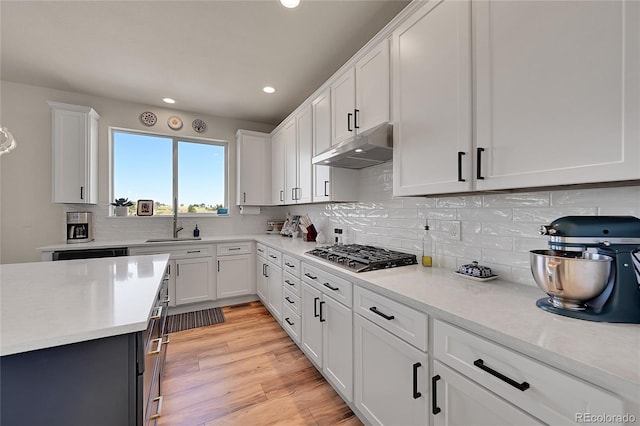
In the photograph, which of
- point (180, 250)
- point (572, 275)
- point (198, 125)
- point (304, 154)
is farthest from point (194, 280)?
point (572, 275)

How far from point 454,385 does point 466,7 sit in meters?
1.68

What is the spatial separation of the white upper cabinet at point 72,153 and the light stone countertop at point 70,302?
5.43 feet

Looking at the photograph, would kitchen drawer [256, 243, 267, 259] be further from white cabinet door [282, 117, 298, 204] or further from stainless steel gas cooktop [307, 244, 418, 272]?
stainless steel gas cooktop [307, 244, 418, 272]

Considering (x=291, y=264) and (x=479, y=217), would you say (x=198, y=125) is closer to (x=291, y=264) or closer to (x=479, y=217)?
(x=291, y=264)

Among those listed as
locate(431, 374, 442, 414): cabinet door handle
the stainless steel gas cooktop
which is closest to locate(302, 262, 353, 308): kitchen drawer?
the stainless steel gas cooktop

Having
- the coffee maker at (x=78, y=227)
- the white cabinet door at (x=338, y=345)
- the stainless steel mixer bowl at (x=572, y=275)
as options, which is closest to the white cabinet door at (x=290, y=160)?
the white cabinet door at (x=338, y=345)

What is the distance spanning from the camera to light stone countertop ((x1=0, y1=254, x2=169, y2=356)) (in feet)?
2.68

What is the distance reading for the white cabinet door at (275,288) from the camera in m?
2.83

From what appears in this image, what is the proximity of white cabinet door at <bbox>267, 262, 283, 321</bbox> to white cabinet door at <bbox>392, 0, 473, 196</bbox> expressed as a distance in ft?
5.71

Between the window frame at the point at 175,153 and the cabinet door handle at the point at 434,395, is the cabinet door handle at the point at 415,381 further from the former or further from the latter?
the window frame at the point at 175,153

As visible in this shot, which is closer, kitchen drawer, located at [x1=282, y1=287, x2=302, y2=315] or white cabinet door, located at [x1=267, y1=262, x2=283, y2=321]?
kitchen drawer, located at [x1=282, y1=287, x2=302, y2=315]

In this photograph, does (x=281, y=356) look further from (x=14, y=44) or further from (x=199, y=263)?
(x=14, y=44)

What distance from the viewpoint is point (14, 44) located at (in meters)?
2.33

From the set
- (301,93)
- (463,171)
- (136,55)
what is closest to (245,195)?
(301,93)
